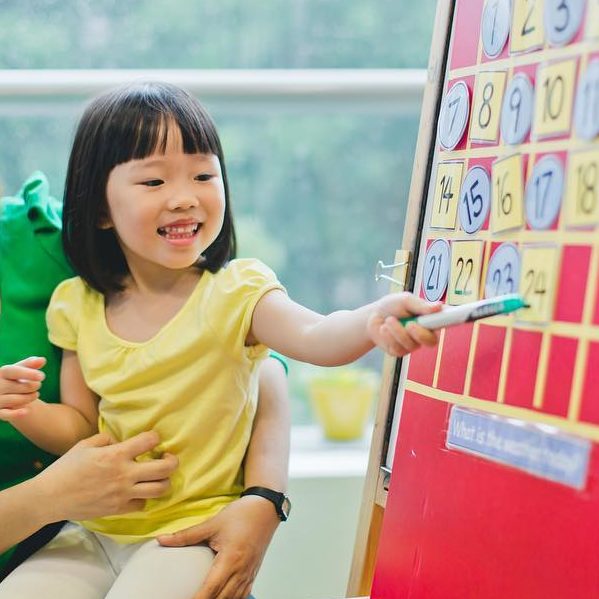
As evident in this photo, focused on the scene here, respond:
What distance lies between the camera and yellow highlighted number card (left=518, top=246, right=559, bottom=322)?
0.80 m

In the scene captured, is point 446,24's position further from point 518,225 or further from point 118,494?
point 118,494

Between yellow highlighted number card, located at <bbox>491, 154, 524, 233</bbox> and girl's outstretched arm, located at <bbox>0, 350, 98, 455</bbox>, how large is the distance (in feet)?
1.73

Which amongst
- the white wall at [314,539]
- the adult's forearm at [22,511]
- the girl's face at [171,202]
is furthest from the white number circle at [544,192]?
the white wall at [314,539]

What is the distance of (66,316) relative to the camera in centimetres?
122

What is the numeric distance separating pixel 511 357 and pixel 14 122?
44.1 inches

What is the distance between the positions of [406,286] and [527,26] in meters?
0.34

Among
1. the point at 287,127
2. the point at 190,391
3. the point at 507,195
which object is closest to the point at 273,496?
the point at 190,391

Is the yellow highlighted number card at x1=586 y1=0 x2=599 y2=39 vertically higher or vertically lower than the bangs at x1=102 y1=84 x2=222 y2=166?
higher

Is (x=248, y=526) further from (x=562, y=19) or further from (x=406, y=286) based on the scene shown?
(x=562, y=19)

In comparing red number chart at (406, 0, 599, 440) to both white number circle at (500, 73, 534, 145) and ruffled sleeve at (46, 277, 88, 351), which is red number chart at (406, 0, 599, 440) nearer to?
white number circle at (500, 73, 534, 145)

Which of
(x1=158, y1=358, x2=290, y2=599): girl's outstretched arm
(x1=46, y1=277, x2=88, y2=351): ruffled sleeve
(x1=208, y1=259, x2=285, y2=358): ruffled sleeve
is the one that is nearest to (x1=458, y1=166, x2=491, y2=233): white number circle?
(x1=208, y1=259, x2=285, y2=358): ruffled sleeve

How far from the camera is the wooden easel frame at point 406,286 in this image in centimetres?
108

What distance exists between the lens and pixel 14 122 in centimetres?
167

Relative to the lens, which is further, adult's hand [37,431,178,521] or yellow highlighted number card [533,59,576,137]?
adult's hand [37,431,178,521]
